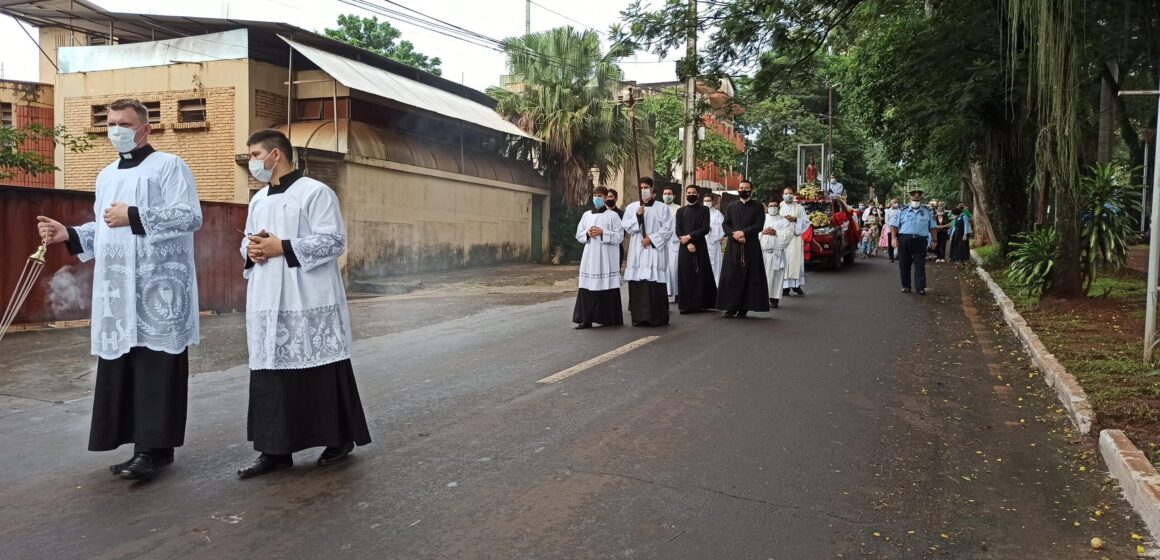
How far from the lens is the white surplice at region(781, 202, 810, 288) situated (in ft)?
47.1

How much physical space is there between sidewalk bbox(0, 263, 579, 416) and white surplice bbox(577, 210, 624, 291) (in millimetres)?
2574

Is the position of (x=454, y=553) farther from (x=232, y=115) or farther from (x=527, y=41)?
(x=527, y=41)

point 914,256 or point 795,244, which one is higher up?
point 795,244

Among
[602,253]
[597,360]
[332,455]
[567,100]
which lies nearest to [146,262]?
[332,455]

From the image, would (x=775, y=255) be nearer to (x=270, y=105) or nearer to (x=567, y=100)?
(x=270, y=105)

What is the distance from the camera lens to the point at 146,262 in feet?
14.8

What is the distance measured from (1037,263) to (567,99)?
598 inches

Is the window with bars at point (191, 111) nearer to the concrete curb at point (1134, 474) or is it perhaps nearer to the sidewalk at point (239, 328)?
the sidewalk at point (239, 328)

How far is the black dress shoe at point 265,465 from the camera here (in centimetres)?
438

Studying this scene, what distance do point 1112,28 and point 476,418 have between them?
40.6 feet

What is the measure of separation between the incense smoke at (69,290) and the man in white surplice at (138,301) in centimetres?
706

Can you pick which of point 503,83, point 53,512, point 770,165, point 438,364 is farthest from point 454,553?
point 770,165

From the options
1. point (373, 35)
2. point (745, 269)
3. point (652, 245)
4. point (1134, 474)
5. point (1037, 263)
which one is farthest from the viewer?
point (373, 35)

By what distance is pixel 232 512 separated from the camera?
3.87 metres
